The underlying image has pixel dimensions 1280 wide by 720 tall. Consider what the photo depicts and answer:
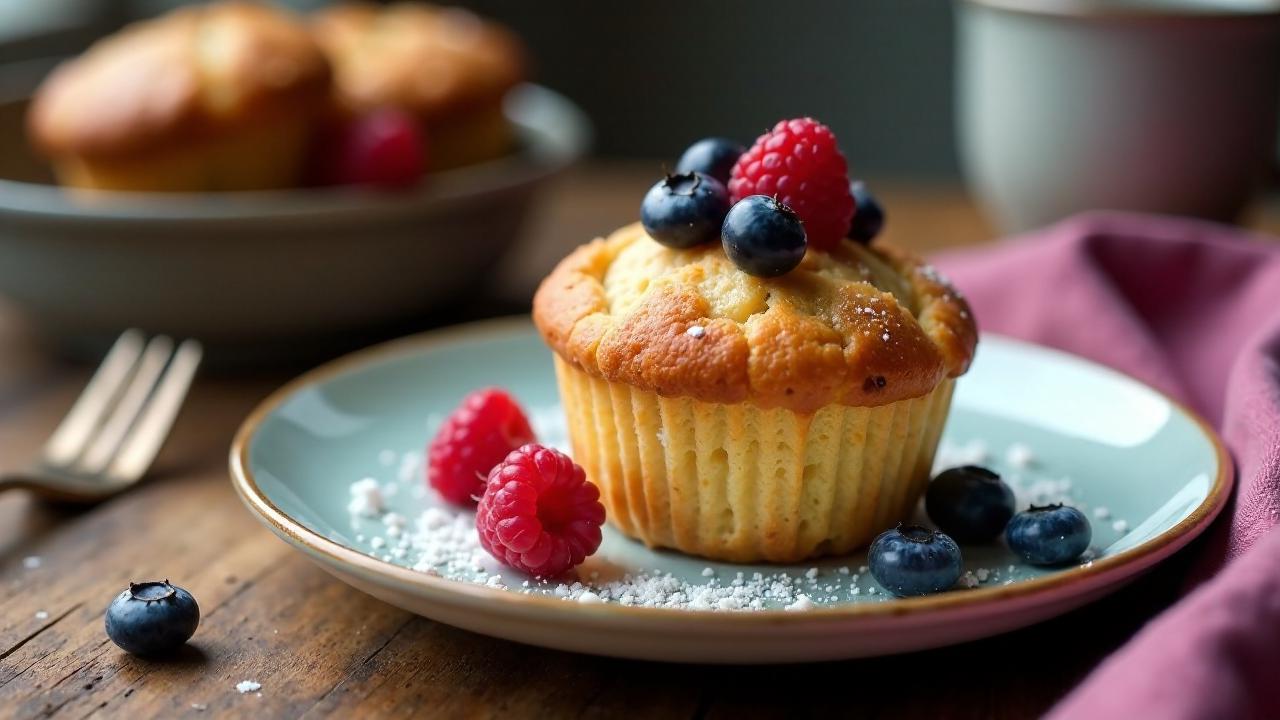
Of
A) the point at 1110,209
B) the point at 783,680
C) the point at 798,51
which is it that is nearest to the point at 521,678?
the point at 783,680

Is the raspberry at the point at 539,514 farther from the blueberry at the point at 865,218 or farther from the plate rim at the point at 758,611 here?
the blueberry at the point at 865,218

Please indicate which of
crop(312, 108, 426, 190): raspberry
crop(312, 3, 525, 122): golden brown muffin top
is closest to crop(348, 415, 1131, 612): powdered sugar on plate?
crop(312, 108, 426, 190): raspberry

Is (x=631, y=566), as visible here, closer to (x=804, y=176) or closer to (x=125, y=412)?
(x=804, y=176)

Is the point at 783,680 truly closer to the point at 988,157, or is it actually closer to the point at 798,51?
the point at 988,157

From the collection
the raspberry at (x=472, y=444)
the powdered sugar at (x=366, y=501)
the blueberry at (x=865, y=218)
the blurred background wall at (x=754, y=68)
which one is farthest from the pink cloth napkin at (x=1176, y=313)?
the blurred background wall at (x=754, y=68)

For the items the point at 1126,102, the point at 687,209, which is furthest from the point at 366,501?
the point at 1126,102

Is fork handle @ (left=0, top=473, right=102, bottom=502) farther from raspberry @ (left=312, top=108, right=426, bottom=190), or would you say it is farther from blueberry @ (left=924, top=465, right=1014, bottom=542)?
blueberry @ (left=924, top=465, right=1014, bottom=542)
